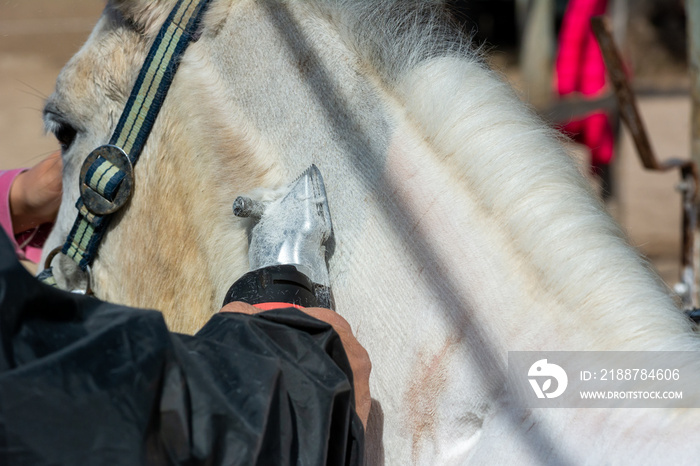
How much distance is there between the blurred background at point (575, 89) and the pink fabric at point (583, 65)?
0.05 feet

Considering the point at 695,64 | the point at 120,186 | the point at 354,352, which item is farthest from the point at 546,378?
the point at 695,64

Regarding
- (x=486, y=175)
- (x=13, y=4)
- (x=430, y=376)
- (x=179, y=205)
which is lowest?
(x=430, y=376)

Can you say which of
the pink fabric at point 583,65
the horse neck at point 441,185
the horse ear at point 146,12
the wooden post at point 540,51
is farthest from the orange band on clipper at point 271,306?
the wooden post at point 540,51

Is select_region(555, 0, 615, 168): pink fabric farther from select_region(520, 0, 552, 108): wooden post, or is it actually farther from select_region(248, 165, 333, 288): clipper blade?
select_region(248, 165, 333, 288): clipper blade

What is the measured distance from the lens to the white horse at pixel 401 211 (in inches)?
31.0

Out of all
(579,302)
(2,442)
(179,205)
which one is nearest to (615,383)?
(579,302)

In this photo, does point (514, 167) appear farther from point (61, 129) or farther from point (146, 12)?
point (61, 129)

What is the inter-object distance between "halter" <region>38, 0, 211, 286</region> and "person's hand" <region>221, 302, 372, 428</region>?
439 millimetres

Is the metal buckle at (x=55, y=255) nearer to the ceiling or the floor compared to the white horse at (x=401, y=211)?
nearer to the floor

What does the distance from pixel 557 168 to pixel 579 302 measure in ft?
0.64

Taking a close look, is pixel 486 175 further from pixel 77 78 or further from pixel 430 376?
pixel 77 78

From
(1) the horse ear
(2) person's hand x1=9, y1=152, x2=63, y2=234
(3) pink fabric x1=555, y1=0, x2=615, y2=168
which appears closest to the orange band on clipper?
(1) the horse ear

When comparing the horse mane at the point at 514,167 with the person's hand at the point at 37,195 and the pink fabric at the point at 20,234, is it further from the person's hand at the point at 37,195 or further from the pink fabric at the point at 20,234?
the pink fabric at the point at 20,234

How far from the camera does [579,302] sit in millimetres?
792
